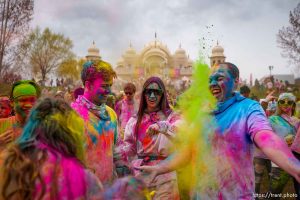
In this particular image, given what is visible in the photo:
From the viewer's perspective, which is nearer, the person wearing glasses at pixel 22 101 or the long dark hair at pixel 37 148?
the long dark hair at pixel 37 148

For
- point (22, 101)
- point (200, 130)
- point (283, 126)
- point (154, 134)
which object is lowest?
point (283, 126)

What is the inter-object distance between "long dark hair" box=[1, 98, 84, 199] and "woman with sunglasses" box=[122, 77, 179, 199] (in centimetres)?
204

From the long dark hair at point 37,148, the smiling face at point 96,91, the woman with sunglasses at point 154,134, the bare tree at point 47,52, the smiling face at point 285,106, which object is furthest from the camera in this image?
the bare tree at point 47,52

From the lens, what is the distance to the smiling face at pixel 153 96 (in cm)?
442

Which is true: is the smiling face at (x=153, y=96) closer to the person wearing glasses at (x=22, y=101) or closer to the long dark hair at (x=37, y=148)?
the person wearing glasses at (x=22, y=101)

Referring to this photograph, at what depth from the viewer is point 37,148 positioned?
5.92ft

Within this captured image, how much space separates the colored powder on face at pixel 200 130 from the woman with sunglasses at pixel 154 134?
67 centimetres

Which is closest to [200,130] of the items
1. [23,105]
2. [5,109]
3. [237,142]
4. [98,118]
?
[237,142]

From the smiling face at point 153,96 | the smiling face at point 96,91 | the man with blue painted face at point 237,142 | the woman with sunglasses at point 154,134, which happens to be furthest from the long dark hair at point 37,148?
the smiling face at point 153,96

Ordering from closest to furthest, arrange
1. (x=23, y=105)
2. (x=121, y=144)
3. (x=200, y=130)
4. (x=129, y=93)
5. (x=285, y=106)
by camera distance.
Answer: (x=200, y=130)
(x=23, y=105)
(x=121, y=144)
(x=285, y=106)
(x=129, y=93)

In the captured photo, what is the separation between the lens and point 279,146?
2506mm

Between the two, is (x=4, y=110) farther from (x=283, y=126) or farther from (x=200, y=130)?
(x=283, y=126)

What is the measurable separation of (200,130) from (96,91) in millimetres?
1184

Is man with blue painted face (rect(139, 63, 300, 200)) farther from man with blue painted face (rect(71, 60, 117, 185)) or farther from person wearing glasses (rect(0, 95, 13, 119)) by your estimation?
person wearing glasses (rect(0, 95, 13, 119))
